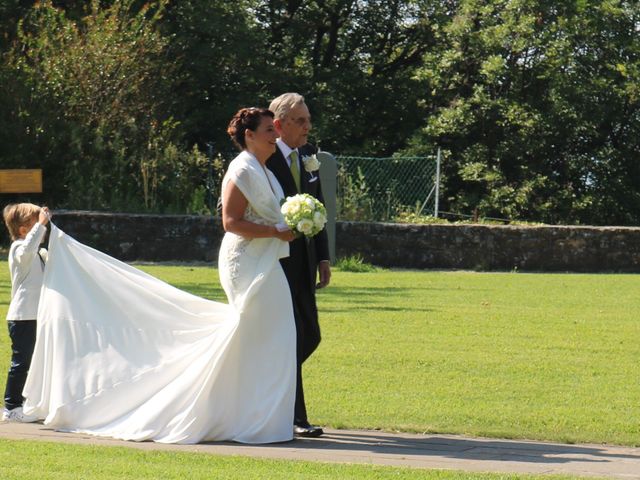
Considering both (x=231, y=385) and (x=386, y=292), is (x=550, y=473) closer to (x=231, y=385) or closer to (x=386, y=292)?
(x=231, y=385)

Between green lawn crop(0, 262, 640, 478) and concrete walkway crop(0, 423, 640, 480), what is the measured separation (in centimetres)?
33

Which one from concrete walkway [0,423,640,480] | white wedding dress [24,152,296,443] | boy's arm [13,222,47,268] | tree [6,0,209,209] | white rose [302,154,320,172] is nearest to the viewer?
concrete walkway [0,423,640,480]

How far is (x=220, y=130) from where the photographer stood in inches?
1506

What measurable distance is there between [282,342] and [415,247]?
1573cm

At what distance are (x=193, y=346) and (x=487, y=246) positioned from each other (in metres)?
15.9

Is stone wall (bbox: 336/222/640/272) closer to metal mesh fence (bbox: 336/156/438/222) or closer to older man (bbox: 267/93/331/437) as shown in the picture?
metal mesh fence (bbox: 336/156/438/222)

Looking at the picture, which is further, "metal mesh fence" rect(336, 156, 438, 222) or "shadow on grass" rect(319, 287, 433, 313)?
"metal mesh fence" rect(336, 156, 438, 222)

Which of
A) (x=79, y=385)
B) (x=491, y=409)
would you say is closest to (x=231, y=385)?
(x=79, y=385)

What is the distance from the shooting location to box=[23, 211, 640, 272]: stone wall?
78.6 feet

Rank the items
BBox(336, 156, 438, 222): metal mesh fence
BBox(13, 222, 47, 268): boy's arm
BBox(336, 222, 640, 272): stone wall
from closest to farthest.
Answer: BBox(13, 222, 47, 268): boy's arm, BBox(336, 222, 640, 272): stone wall, BBox(336, 156, 438, 222): metal mesh fence

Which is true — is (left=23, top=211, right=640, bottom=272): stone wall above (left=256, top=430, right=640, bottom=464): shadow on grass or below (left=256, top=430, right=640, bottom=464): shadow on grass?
above

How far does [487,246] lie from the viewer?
78.7ft

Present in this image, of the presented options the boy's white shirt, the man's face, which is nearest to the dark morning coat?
the man's face

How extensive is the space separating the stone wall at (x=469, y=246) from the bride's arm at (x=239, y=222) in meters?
15.6
